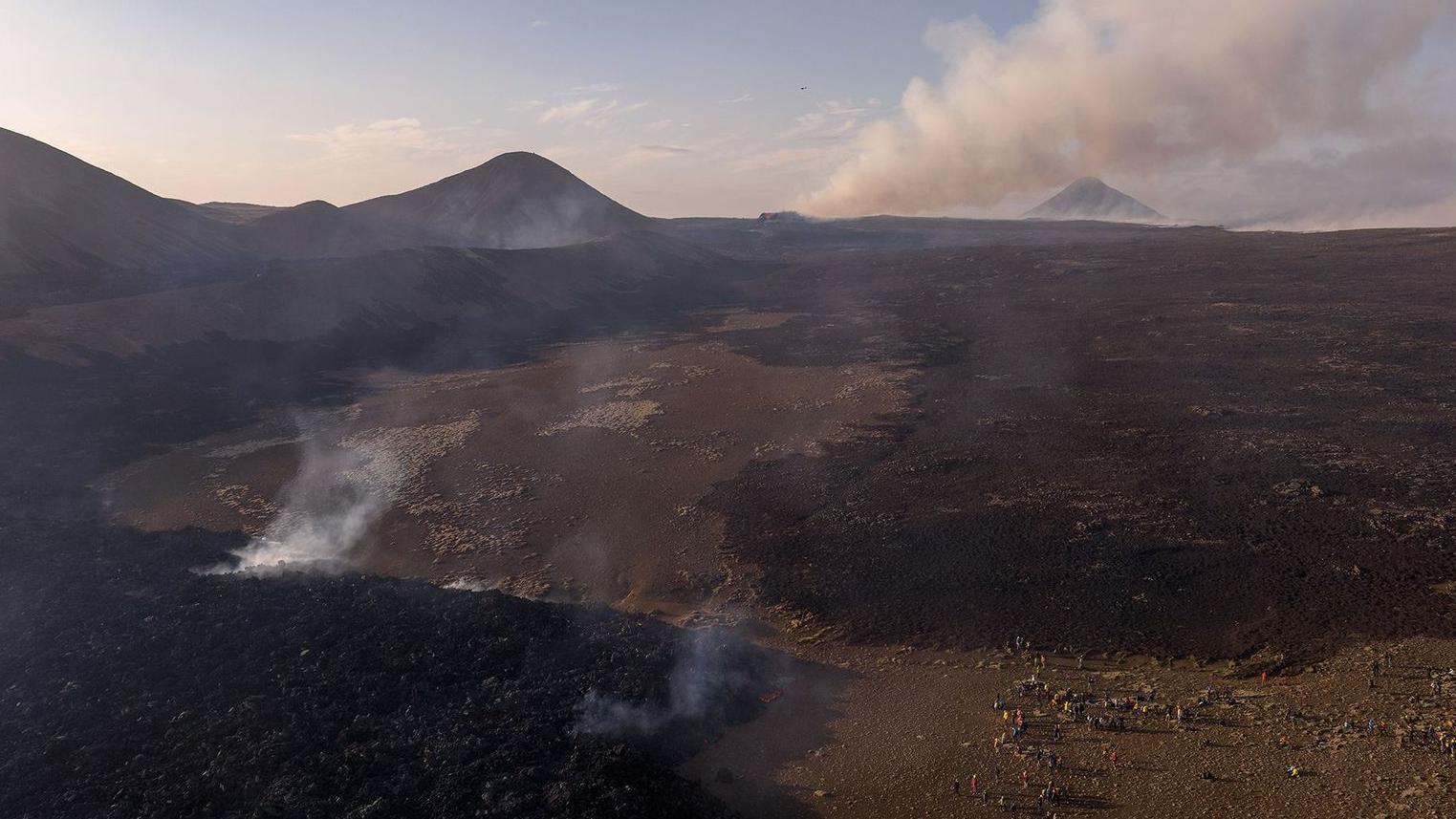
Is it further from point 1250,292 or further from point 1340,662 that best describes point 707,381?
point 1250,292

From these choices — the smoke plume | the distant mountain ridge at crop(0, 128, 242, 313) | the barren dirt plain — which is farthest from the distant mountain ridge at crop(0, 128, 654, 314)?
the smoke plume

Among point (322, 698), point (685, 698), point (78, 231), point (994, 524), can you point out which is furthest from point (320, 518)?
point (78, 231)

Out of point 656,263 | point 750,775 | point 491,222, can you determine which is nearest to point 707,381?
point 750,775

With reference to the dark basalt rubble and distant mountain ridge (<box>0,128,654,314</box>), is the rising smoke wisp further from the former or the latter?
distant mountain ridge (<box>0,128,654,314</box>)

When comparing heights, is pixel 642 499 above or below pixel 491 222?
below

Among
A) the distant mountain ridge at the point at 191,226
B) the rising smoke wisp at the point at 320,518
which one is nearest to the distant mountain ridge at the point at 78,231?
the distant mountain ridge at the point at 191,226

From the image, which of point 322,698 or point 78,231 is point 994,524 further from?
point 78,231

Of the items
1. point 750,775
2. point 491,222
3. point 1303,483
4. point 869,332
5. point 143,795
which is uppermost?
point 491,222
